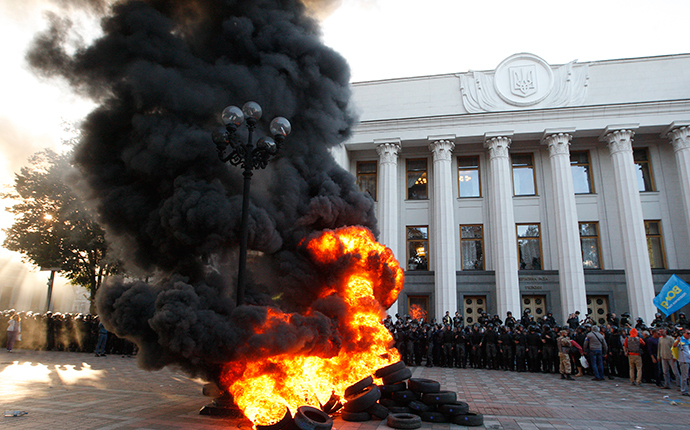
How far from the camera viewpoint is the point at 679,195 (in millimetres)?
23359

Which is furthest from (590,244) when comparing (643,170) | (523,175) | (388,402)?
(388,402)

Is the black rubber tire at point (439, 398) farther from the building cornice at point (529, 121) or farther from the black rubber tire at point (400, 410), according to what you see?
the building cornice at point (529, 121)

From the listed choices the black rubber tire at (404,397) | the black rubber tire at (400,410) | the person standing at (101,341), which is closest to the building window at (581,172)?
the black rubber tire at (404,397)

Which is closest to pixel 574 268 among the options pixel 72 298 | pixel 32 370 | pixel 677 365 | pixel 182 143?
pixel 677 365

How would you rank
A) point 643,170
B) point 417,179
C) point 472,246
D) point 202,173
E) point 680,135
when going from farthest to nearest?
point 417,179
point 472,246
point 643,170
point 680,135
point 202,173

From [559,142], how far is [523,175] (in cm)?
300

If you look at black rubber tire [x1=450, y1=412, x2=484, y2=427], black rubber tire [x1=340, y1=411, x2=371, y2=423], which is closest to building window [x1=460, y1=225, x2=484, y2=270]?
black rubber tire [x1=450, y1=412, x2=484, y2=427]

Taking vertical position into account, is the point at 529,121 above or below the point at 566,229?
above

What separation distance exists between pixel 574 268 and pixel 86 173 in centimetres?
2227

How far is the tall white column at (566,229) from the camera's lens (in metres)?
21.3

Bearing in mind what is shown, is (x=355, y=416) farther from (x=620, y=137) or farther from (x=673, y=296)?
(x=620, y=137)

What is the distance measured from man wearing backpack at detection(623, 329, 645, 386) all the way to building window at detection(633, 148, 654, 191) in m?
15.2

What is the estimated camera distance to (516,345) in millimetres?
15203

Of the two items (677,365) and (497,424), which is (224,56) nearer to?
(497,424)
